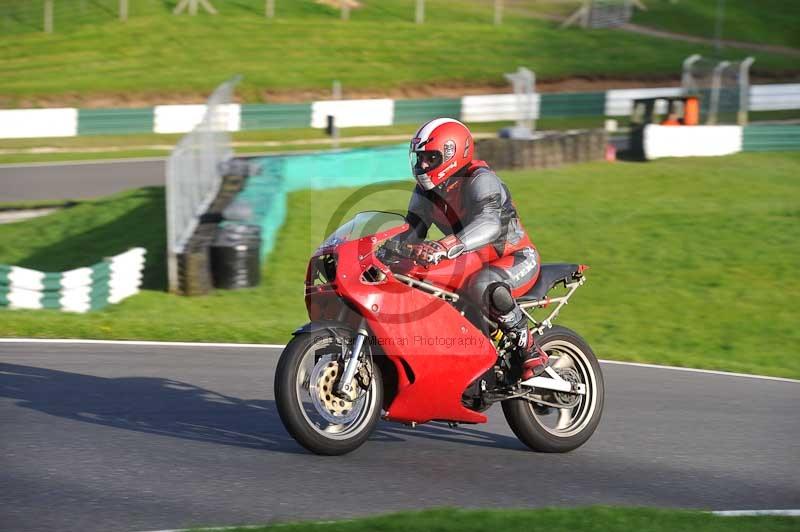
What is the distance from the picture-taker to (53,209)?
69.9 feet

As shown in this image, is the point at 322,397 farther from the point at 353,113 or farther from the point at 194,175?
the point at 353,113

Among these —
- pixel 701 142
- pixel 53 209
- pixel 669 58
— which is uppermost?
pixel 669 58

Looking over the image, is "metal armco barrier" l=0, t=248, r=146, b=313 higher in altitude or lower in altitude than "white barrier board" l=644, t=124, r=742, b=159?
lower

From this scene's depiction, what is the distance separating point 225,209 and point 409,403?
10.3 m

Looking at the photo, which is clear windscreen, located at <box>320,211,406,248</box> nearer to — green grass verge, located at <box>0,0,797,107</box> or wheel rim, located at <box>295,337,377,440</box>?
wheel rim, located at <box>295,337,377,440</box>

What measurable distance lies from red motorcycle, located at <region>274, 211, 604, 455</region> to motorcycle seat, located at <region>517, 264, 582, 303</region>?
0.01 meters

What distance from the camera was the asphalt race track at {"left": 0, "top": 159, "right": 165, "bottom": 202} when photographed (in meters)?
22.7

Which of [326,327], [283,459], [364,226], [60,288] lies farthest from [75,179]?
[326,327]

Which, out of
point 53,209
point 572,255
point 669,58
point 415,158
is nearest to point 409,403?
point 415,158

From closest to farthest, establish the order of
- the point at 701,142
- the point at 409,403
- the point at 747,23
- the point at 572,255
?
the point at 409,403 → the point at 572,255 → the point at 701,142 → the point at 747,23

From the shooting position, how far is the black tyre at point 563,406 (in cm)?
689

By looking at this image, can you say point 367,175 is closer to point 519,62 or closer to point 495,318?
point 495,318

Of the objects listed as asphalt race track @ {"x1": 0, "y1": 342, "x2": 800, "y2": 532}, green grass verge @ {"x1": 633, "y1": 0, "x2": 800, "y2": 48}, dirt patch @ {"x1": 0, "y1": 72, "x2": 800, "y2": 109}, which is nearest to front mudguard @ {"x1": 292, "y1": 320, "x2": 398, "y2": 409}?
asphalt race track @ {"x1": 0, "y1": 342, "x2": 800, "y2": 532}

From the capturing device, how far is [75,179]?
79.1 feet
